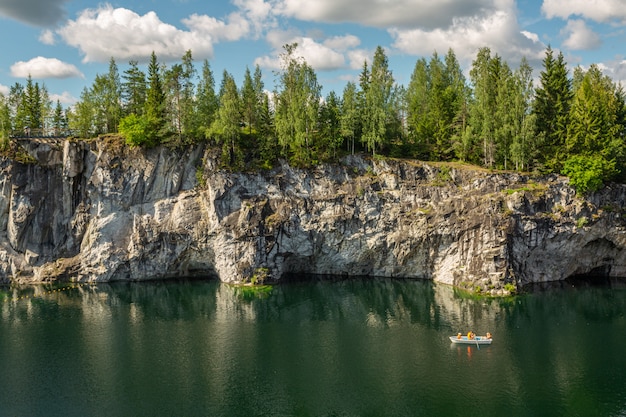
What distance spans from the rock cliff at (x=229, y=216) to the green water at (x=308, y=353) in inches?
175

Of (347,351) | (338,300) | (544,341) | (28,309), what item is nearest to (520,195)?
(544,341)

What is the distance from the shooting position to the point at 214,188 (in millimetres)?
65938

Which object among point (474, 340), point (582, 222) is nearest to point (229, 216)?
point (474, 340)

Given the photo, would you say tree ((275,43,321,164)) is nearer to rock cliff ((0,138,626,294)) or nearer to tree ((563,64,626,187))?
rock cliff ((0,138,626,294))

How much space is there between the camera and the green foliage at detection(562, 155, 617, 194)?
61.2m

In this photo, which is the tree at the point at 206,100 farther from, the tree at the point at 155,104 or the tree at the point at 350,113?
the tree at the point at 350,113

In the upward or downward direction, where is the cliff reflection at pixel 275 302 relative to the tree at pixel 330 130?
downward

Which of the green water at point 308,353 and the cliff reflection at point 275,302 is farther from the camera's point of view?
the cliff reflection at point 275,302

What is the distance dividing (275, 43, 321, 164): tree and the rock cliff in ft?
11.4

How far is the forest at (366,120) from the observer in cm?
6438

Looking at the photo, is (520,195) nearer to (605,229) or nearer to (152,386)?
(605,229)

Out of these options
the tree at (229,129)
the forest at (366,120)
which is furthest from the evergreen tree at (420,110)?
the tree at (229,129)

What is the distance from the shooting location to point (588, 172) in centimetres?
6122

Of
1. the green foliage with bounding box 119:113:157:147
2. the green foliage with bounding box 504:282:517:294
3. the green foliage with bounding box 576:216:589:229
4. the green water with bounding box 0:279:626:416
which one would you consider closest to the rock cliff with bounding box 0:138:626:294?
the green foliage with bounding box 119:113:157:147
